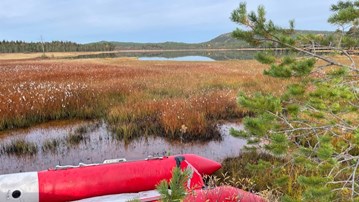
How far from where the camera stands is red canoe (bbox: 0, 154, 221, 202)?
15.4 feet

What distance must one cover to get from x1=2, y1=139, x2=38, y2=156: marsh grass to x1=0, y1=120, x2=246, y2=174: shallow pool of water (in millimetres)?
135

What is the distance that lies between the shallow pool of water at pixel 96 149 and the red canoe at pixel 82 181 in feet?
6.14

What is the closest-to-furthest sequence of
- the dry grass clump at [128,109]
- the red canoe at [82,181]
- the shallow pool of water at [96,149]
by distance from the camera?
the red canoe at [82,181] < the shallow pool of water at [96,149] < the dry grass clump at [128,109]

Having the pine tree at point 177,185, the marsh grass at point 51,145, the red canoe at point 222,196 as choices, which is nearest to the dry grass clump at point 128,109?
the marsh grass at point 51,145

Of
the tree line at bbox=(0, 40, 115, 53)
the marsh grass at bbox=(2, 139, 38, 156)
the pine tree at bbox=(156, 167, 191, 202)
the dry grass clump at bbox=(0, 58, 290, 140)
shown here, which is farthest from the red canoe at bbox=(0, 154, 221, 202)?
the tree line at bbox=(0, 40, 115, 53)

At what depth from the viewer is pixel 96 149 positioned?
26.6ft

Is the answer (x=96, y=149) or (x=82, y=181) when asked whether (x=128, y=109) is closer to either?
(x=96, y=149)

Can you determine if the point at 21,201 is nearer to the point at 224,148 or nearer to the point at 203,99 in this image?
the point at 224,148

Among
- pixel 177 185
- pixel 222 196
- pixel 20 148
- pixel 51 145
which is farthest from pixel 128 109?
pixel 177 185

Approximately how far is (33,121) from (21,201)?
20.7ft

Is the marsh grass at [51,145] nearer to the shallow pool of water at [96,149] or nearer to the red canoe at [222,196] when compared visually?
the shallow pool of water at [96,149]

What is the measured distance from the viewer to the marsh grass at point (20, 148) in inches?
309

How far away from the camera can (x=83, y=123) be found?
10.4 m

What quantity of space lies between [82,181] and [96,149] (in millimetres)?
3283
